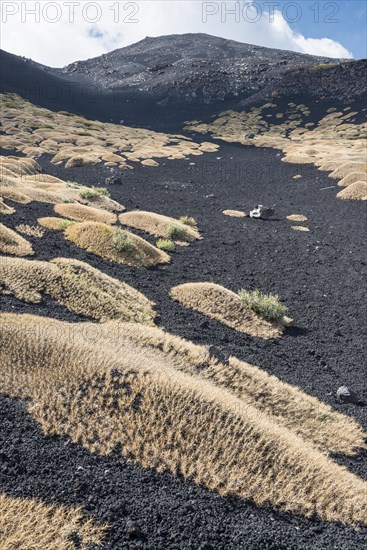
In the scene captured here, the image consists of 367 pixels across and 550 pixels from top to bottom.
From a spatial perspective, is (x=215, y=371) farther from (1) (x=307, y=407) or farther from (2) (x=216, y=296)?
(2) (x=216, y=296)

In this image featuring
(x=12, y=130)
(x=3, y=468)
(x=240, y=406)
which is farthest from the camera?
(x=12, y=130)

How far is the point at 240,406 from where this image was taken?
9875mm

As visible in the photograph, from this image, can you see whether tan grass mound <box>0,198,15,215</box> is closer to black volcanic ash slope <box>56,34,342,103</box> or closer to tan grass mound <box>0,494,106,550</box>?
tan grass mound <box>0,494,106,550</box>

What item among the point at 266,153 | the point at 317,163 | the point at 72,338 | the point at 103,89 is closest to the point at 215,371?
the point at 72,338

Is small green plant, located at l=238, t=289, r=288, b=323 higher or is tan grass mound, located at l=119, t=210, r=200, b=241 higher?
tan grass mound, located at l=119, t=210, r=200, b=241

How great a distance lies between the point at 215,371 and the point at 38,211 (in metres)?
17.2

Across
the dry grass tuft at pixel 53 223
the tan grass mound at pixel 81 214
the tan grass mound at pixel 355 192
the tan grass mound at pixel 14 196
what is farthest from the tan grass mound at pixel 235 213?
the dry grass tuft at pixel 53 223

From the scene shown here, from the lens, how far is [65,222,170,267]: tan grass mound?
20.0m

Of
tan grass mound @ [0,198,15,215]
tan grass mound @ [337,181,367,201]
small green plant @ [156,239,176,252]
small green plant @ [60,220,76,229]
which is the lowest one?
small green plant @ [156,239,176,252]

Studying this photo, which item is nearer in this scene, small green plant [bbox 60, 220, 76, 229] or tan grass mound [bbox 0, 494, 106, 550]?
tan grass mound [bbox 0, 494, 106, 550]

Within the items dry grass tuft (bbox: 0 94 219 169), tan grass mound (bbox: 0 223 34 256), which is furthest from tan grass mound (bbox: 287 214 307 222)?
dry grass tuft (bbox: 0 94 219 169)

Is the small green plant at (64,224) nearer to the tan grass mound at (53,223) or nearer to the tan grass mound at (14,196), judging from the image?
the tan grass mound at (53,223)

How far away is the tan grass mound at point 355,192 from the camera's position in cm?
4103

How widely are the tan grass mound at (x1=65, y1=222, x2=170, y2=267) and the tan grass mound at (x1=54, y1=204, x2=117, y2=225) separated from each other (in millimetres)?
3683
